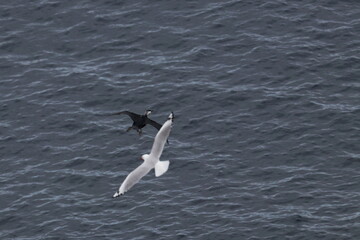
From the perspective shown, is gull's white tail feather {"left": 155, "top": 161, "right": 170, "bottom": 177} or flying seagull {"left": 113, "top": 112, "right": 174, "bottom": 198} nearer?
gull's white tail feather {"left": 155, "top": 161, "right": 170, "bottom": 177}

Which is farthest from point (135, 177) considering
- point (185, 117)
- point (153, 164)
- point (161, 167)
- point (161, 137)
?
point (185, 117)

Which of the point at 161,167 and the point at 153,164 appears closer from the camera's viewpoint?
the point at 161,167

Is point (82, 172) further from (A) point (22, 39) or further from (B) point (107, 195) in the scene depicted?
(A) point (22, 39)

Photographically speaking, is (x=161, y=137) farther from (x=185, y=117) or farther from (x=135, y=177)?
(x=185, y=117)

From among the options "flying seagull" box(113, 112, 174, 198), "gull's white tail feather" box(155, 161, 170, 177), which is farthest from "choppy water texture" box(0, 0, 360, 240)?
"gull's white tail feather" box(155, 161, 170, 177)

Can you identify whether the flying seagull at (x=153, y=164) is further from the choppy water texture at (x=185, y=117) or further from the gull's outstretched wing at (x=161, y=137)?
the choppy water texture at (x=185, y=117)

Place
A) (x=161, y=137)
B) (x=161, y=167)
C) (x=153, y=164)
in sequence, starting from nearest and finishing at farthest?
1. (x=161, y=167)
2. (x=161, y=137)
3. (x=153, y=164)

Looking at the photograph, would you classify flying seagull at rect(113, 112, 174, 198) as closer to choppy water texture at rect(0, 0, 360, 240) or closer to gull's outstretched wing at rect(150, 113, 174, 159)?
gull's outstretched wing at rect(150, 113, 174, 159)

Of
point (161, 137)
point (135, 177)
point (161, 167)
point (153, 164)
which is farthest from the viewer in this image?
point (153, 164)
